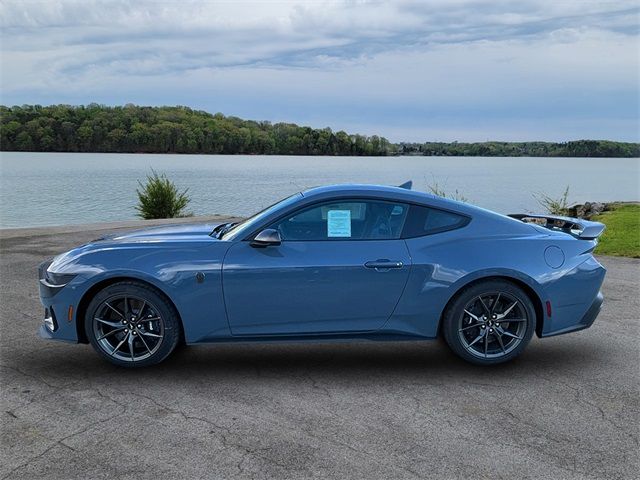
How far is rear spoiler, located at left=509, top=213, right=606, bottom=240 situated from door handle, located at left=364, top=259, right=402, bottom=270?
162 centimetres

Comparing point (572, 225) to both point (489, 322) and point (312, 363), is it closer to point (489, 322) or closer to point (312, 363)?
point (489, 322)

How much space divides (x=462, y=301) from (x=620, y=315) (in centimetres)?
296

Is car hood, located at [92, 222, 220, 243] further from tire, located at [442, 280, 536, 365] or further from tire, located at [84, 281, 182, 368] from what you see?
tire, located at [442, 280, 536, 365]

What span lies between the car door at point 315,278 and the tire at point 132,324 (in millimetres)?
508

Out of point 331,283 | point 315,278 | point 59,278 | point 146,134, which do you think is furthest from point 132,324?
point 146,134

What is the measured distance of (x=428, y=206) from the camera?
540 cm

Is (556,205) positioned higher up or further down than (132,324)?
→ further down

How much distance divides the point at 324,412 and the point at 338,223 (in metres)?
1.55

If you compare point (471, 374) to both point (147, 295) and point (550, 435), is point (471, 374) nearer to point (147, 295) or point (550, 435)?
point (550, 435)

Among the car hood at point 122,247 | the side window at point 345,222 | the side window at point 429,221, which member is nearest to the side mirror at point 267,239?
the side window at point 345,222

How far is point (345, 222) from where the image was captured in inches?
208

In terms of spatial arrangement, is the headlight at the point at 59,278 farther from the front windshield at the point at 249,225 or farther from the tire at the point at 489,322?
the tire at the point at 489,322

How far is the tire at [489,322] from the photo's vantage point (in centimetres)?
525

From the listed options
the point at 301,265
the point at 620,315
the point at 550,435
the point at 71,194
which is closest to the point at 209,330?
the point at 301,265
